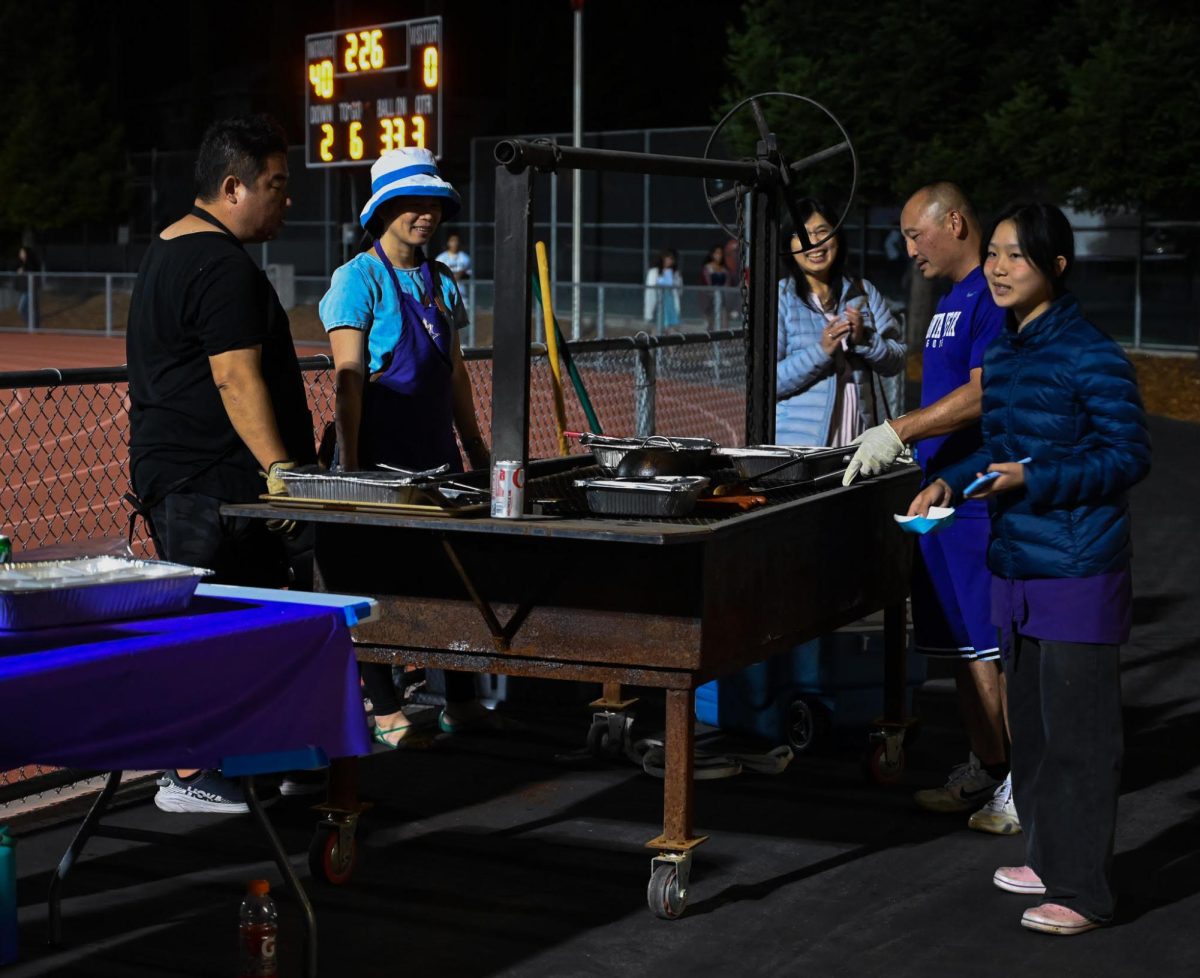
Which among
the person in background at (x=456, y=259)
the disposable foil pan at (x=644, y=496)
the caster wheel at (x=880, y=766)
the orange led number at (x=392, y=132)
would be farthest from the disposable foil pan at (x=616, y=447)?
the person in background at (x=456, y=259)

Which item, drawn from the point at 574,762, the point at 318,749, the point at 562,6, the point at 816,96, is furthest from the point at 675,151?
the point at 318,749

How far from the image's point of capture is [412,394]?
680cm

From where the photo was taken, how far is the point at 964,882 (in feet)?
19.1

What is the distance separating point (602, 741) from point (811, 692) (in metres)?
0.80

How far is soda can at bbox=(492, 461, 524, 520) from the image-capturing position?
17.4 feet

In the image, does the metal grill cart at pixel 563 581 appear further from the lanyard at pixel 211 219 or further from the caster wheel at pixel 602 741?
the caster wheel at pixel 602 741

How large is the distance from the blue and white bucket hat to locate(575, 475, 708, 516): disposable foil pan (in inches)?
59.3

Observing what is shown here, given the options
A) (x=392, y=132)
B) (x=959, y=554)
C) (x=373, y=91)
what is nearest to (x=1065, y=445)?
(x=959, y=554)

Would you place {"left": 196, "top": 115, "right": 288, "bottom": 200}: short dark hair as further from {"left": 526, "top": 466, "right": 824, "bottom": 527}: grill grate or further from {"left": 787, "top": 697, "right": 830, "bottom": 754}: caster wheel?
{"left": 787, "top": 697, "right": 830, "bottom": 754}: caster wheel

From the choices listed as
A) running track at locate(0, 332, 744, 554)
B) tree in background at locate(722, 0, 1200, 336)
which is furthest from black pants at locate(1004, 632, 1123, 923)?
tree in background at locate(722, 0, 1200, 336)

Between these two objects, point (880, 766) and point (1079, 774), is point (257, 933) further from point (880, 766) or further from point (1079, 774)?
point (880, 766)

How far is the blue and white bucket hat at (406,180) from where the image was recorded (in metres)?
6.61


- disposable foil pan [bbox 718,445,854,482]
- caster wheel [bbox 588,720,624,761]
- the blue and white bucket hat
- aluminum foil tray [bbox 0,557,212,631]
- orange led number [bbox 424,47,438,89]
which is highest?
orange led number [bbox 424,47,438,89]

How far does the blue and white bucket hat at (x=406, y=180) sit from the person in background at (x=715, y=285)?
765 inches
